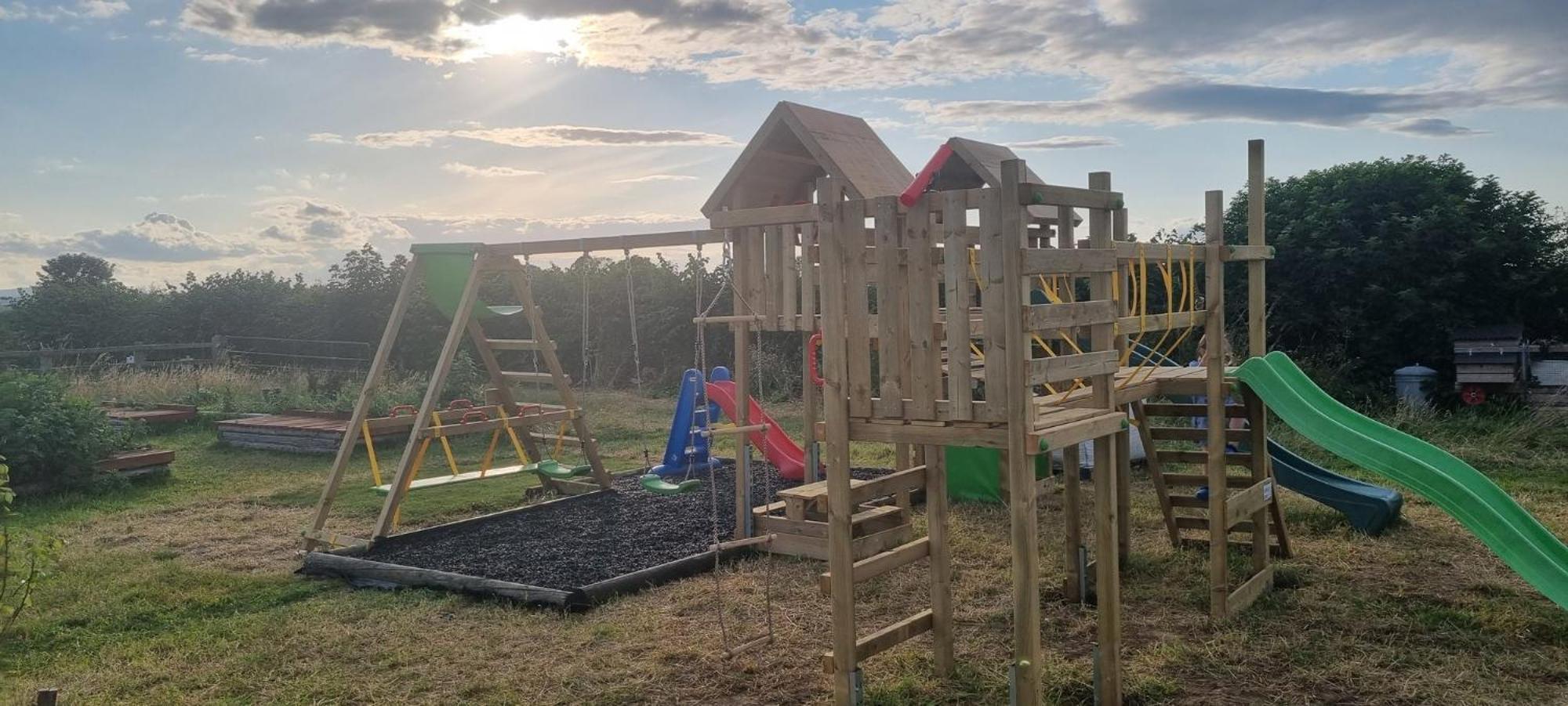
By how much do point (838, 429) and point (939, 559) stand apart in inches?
33.2

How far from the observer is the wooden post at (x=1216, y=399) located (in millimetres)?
5570

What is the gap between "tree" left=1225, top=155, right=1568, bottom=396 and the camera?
12.0 meters

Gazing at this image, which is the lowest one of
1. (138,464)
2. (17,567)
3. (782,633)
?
(782,633)

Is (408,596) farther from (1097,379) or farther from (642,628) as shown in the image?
(1097,379)

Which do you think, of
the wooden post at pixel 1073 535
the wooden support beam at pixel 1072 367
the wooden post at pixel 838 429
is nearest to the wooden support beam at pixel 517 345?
the wooden post at pixel 1073 535

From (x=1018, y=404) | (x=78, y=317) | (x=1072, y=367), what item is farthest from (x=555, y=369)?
(x=78, y=317)

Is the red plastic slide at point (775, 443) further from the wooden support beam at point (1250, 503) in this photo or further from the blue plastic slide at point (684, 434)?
the wooden support beam at point (1250, 503)

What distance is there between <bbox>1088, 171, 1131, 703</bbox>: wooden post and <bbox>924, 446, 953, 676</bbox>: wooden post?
2.08ft

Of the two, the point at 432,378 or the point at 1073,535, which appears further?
the point at 432,378

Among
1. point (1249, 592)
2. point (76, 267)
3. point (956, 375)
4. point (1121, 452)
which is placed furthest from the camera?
point (76, 267)

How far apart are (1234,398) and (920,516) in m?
2.68

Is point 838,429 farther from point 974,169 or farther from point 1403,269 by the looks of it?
point 1403,269

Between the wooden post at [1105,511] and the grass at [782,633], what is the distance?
231 mm

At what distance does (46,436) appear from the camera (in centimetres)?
973
